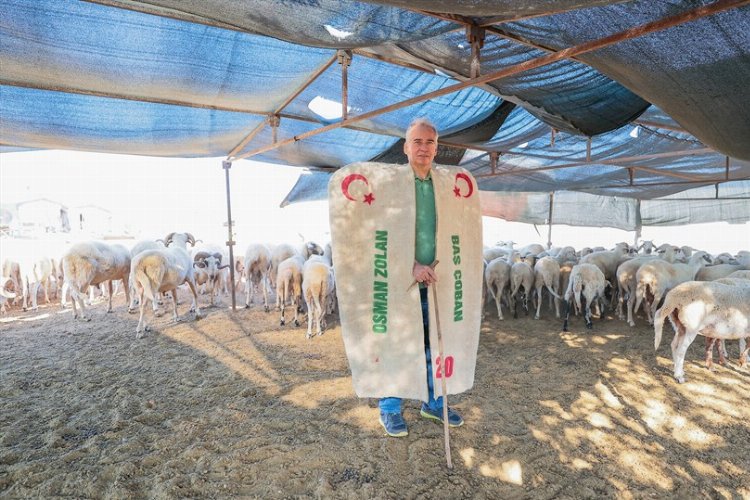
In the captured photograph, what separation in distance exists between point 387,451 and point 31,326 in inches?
312

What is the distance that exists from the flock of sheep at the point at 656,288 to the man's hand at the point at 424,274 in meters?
3.35

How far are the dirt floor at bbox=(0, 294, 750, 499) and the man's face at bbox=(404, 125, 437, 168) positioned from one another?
2243 millimetres

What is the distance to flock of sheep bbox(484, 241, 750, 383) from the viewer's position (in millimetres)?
4168

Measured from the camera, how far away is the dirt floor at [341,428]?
257cm

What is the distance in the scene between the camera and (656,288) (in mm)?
6141

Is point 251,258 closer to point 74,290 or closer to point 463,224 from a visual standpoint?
point 74,290

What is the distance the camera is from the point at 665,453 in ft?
9.55

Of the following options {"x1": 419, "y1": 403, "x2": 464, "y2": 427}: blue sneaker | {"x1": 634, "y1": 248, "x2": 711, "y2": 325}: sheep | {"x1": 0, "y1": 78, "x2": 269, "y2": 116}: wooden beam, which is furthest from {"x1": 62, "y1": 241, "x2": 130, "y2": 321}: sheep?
{"x1": 634, "y1": 248, "x2": 711, "y2": 325}: sheep

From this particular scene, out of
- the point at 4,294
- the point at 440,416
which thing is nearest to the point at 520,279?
the point at 440,416

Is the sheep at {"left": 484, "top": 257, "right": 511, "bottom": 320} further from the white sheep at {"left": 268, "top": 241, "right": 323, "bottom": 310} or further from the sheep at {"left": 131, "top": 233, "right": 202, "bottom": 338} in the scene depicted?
the sheep at {"left": 131, "top": 233, "right": 202, "bottom": 338}

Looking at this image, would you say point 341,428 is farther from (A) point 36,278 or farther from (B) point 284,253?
(A) point 36,278

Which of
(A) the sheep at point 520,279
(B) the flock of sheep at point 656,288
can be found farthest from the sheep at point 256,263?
(A) the sheep at point 520,279

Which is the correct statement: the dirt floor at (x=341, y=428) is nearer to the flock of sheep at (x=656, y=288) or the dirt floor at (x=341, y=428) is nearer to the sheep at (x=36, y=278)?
the flock of sheep at (x=656, y=288)

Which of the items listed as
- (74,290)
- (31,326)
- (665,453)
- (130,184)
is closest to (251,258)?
(74,290)
